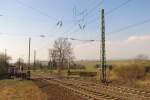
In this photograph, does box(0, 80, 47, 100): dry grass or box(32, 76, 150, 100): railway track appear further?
box(0, 80, 47, 100): dry grass

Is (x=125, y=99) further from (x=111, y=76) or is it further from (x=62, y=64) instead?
(x=62, y=64)

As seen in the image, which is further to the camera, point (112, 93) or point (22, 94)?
point (22, 94)

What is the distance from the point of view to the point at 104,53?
112 ft

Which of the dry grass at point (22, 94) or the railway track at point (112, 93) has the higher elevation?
the railway track at point (112, 93)

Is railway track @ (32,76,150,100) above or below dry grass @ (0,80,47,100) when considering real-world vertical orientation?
above

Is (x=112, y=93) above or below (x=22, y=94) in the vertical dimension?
above

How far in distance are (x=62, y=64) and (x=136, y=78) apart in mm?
72630

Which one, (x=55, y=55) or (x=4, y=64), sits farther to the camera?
(x=55, y=55)

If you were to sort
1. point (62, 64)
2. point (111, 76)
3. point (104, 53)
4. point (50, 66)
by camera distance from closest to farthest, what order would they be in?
point (104, 53)
point (111, 76)
point (62, 64)
point (50, 66)

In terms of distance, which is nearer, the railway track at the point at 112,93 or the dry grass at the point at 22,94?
the railway track at the point at 112,93

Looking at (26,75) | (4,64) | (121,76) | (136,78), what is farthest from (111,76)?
(4,64)

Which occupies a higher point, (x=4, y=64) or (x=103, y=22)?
(x=103, y=22)

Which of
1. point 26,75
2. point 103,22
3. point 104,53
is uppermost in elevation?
point 103,22

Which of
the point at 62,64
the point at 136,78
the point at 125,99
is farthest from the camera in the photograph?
the point at 62,64
